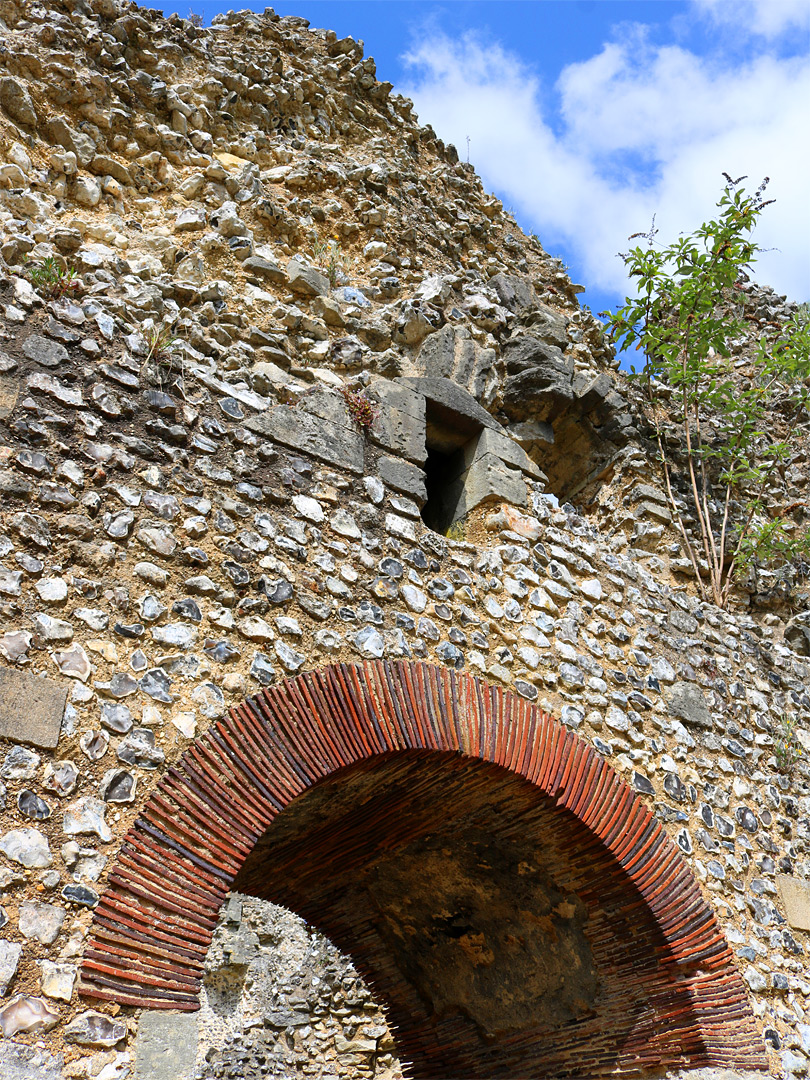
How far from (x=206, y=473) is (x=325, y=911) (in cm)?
260

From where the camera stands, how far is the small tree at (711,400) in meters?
6.00

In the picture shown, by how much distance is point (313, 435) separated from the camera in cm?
394

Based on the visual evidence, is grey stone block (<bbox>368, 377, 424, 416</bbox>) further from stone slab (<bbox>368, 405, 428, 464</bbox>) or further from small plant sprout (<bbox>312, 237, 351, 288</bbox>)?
Answer: small plant sprout (<bbox>312, 237, 351, 288</bbox>)

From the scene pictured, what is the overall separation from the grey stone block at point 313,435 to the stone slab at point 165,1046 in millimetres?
2221

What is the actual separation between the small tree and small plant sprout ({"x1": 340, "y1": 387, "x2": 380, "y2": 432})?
2.62 metres

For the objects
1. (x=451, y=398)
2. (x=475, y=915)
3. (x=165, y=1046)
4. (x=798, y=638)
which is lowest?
(x=165, y=1046)

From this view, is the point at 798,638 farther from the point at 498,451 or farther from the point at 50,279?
the point at 50,279

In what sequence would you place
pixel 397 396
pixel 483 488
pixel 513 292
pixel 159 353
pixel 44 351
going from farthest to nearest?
pixel 513 292 → pixel 483 488 → pixel 397 396 → pixel 159 353 → pixel 44 351

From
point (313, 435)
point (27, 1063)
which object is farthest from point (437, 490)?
point (27, 1063)

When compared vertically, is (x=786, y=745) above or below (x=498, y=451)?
below

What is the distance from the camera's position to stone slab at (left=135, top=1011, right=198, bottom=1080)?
2.32 m

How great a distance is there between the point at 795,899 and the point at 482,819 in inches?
68.0

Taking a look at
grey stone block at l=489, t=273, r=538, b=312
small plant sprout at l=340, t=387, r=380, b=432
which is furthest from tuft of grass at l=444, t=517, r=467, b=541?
grey stone block at l=489, t=273, r=538, b=312

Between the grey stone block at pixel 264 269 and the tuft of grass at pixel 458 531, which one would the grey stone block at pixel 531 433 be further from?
the grey stone block at pixel 264 269
